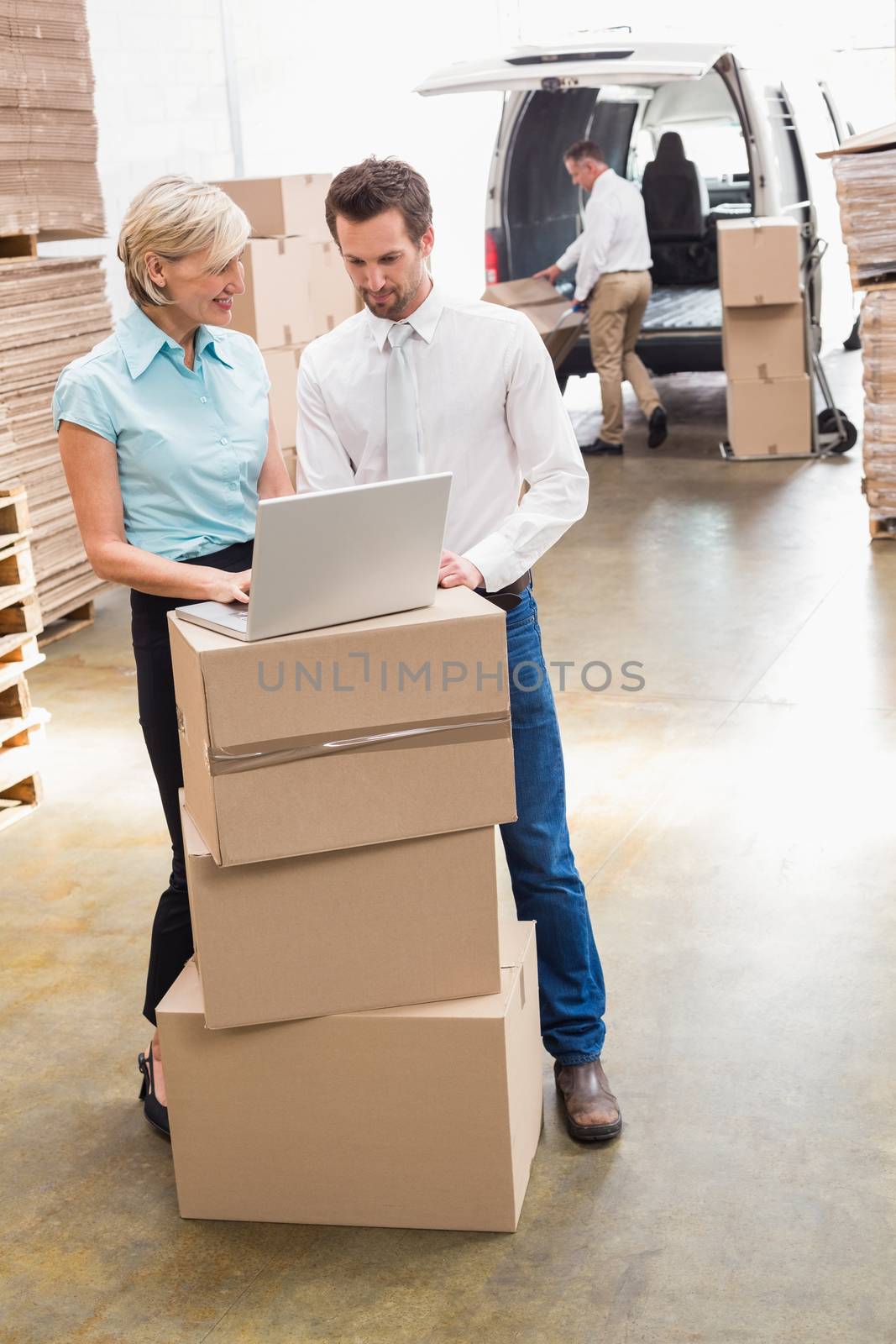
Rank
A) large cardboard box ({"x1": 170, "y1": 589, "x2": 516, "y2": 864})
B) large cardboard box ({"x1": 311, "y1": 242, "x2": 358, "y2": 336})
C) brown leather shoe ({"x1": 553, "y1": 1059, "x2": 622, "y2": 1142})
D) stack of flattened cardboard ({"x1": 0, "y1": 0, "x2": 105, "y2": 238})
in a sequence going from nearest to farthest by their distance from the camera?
large cardboard box ({"x1": 170, "y1": 589, "x2": 516, "y2": 864}) → brown leather shoe ({"x1": 553, "y1": 1059, "x2": 622, "y2": 1142}) → stack of flattened cardboard ({"x1": 0, "y1": 0, "x2": 105, "y2": 238}) → large cardboard box ({"x1": 311, "y1": 242, "x2": 358, "y2": 336})

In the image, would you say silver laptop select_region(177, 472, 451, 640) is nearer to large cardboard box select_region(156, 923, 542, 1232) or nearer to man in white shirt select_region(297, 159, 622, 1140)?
man in white shirt select_region(297, 159, 622, 1140)

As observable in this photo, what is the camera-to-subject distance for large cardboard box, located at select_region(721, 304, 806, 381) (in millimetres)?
7484

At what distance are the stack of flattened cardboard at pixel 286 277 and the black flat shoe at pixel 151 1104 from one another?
409cm

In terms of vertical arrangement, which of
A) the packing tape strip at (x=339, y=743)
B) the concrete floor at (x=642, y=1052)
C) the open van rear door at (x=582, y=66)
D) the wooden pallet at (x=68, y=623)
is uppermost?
the open van rear door at (x=582, y=66)

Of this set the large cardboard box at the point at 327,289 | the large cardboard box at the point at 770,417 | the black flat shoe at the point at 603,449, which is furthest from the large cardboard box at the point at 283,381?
the large cardboard box at the point at 770,417

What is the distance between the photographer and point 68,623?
19.8 feet

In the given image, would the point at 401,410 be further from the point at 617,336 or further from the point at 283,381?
the point at 617,336

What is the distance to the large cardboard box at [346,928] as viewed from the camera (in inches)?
88.0

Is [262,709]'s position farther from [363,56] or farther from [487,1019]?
[363,56]

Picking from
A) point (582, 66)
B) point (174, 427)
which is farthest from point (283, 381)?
point (174, 427)

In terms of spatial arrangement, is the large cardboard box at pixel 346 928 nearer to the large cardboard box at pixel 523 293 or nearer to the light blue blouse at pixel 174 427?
the light blue blouse at pixel 174 427

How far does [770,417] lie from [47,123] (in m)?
4.06

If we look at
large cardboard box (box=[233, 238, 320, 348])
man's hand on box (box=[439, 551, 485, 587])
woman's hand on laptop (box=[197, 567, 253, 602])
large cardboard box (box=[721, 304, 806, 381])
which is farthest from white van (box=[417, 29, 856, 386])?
woman's hand on laptop (box=[197, 567, 253, 602])

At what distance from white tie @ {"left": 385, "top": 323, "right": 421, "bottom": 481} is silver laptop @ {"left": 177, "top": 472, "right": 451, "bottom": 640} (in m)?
0.35
